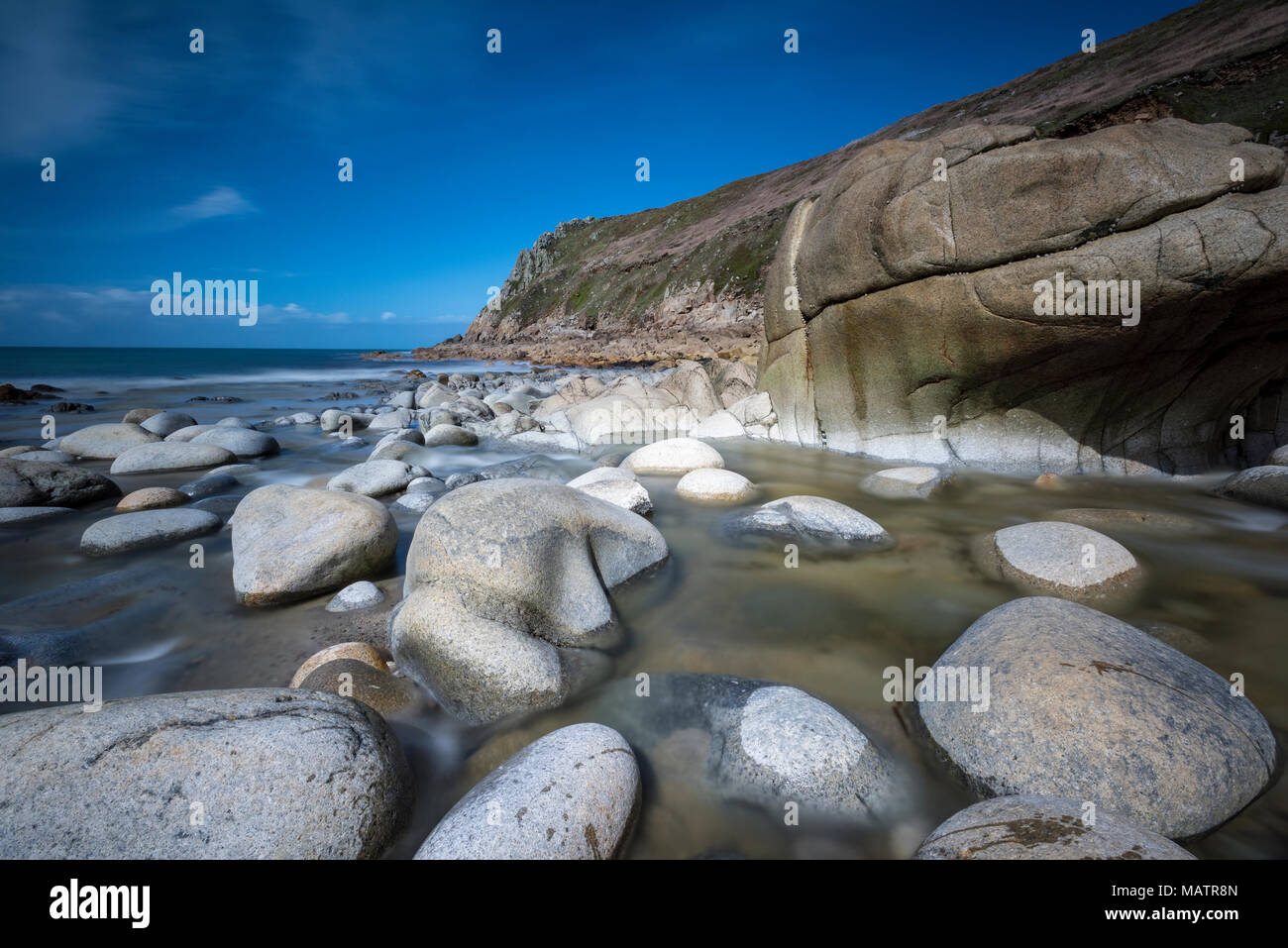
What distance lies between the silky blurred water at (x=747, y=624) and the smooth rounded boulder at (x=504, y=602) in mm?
167

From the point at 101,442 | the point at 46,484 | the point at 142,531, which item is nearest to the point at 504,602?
the point at 142,531

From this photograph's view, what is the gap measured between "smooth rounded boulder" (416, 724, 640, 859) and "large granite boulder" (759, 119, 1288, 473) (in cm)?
629

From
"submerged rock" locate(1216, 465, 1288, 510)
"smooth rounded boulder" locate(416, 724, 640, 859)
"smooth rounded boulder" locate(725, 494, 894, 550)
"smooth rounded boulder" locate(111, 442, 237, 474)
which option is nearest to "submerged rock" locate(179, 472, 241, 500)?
"smooth rounded boulder" locate(111, 442, 237, 474)

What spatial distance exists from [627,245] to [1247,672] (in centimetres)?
5942

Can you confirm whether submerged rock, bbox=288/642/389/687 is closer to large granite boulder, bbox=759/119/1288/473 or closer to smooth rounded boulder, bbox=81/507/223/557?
smooth rounded boulder, bbox=81/507/223/557

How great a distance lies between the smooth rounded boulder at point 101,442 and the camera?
856 centimetres

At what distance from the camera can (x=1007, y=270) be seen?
5742 millimetres

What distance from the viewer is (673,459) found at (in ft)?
23.9

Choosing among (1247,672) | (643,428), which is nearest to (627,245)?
(643,428)

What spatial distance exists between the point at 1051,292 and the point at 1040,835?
5733 mm

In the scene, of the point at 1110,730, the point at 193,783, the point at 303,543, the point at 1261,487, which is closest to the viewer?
the point at 193,783
